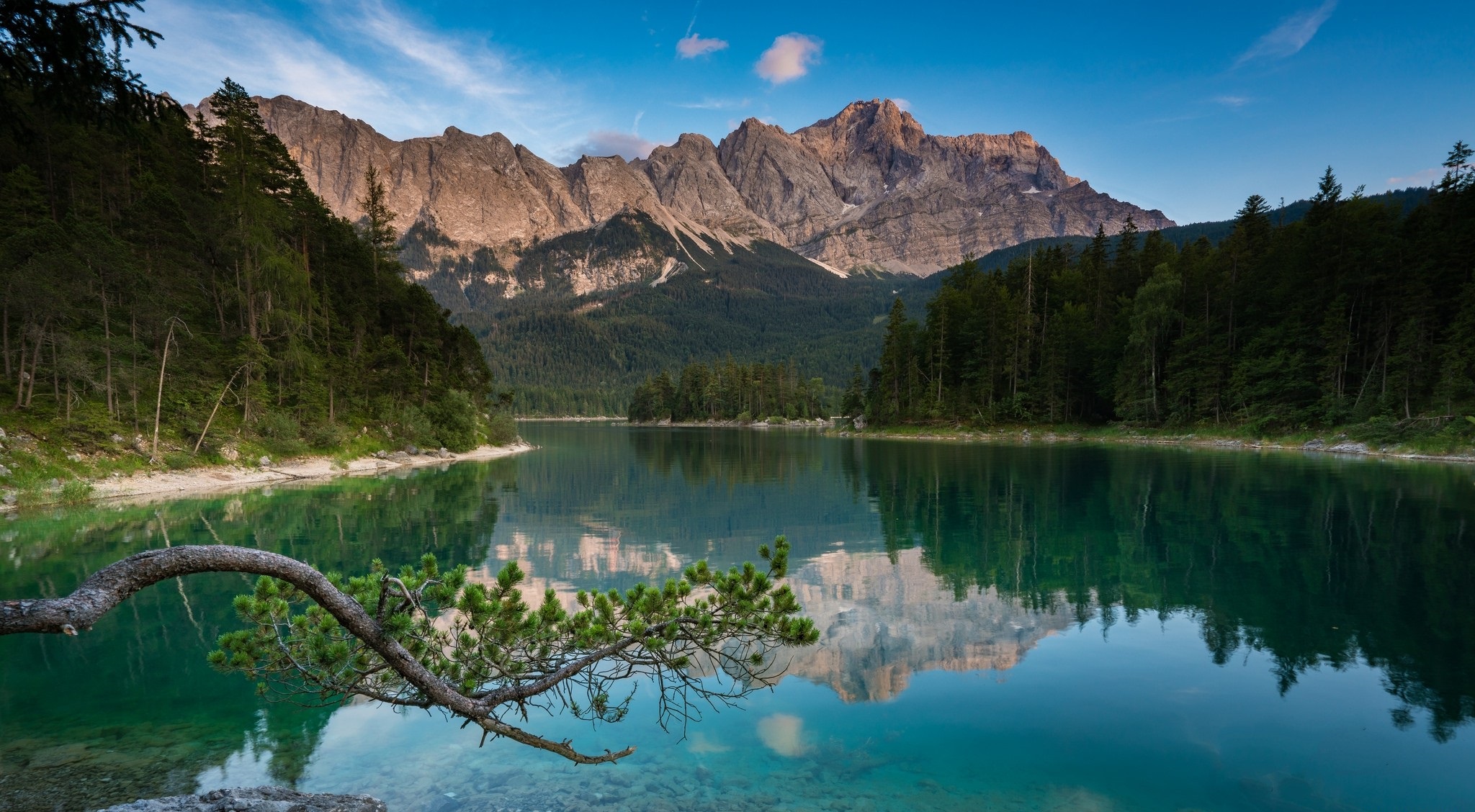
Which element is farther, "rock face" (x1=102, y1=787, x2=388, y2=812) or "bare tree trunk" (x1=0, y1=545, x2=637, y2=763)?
"rock face" (x1=102, y1=787, x2=388, y2=812)

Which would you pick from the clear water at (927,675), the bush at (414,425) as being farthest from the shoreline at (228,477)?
the clear water at (927,675)

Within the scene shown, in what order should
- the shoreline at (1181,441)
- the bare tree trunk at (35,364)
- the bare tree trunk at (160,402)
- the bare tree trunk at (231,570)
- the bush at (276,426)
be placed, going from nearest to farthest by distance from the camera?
the bare tree trunk at (231,570) < the bare tree trunk at (35,364) < the bare tree trunk at (160,402) < the bush at (276,426) < the shoreline at (1181,441)

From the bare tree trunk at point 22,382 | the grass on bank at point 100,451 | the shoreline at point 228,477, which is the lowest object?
the shoreline at point 228,477

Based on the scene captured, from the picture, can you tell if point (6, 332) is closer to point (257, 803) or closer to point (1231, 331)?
point (257, 803)

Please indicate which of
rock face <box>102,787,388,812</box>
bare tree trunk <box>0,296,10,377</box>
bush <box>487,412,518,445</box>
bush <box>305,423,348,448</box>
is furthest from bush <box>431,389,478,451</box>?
rock face <box>102,787,388,812</box>

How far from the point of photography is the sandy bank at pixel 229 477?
29.2 metres

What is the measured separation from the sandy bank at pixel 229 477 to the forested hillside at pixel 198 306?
4.22 feet

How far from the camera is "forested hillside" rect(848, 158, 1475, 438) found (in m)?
46.8

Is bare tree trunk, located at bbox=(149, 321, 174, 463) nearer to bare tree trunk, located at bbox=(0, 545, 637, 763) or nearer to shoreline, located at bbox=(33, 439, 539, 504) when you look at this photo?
shoreline, located at bbox=(33, 439, 539, 504)

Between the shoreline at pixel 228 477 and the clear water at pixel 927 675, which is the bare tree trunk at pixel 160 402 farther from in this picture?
the clear water at pixel 927 675

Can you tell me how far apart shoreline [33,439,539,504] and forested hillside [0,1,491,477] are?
1.30 m

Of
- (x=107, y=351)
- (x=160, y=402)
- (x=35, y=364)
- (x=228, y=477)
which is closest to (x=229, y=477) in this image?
(x=228, y=477)

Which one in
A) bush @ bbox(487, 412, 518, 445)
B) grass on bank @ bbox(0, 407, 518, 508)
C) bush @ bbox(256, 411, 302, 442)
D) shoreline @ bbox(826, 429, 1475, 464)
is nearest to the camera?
grass on bank @ bbox(0, 407, 518, 508)

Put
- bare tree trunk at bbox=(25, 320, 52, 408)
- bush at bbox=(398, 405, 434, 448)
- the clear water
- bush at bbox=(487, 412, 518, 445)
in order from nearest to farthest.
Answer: the clear water → bare tree trunk at bbox=(25, 320, 52, 408) → bush at bbox=(398, 405, 434, 448) → bush at bbox=(487, 412, 518, 445)
